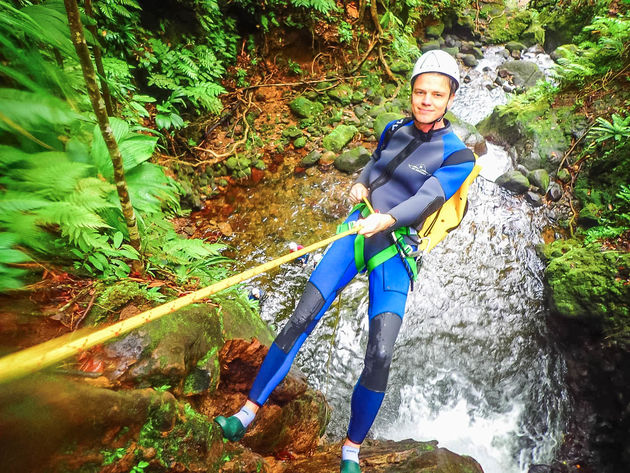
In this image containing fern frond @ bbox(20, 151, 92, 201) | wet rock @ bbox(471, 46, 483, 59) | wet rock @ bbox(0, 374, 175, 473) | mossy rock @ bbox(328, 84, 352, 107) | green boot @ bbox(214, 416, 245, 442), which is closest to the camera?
wet rock @ bbox(0, 374, 175, 473)

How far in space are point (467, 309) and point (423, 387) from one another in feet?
4.94

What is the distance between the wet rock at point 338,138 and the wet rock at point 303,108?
684mm

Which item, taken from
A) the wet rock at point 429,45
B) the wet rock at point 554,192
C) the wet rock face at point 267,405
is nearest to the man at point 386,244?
the wet rock face at point 267,405

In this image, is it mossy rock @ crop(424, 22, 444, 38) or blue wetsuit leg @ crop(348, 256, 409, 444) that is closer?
blue wetsuit leg @ crop(348, 256, 409, 444)

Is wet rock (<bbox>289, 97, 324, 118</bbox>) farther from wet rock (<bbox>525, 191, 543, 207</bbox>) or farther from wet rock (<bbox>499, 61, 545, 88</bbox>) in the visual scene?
wet rock (<bbox>499, 61, 545, 88</bbox>)

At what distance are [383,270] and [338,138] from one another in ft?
15.4

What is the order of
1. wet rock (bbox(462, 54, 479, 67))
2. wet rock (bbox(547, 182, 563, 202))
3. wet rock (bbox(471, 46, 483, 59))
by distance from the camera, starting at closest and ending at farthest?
1. wet rock (bbox(547, 182, 563, 202))
2. wet rock (bbox(462, 54, 479, 67))
3. wet rock (bbox(471, 46, 483, 59))

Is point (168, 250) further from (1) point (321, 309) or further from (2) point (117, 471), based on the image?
(2) point (117, 471)

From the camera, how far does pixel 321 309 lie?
106 inches

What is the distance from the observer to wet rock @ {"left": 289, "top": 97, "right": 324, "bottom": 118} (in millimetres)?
6973

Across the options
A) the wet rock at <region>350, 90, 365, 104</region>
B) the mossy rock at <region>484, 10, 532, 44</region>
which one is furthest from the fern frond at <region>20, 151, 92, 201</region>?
the mossy rock at <region>484, 10, 532, 44</region>

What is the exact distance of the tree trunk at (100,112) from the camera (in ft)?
5.14

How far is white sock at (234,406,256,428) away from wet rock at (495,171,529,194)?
6.74 metres

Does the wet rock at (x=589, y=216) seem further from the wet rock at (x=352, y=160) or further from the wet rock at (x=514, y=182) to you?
the wet rock at (x=352, y=160)
